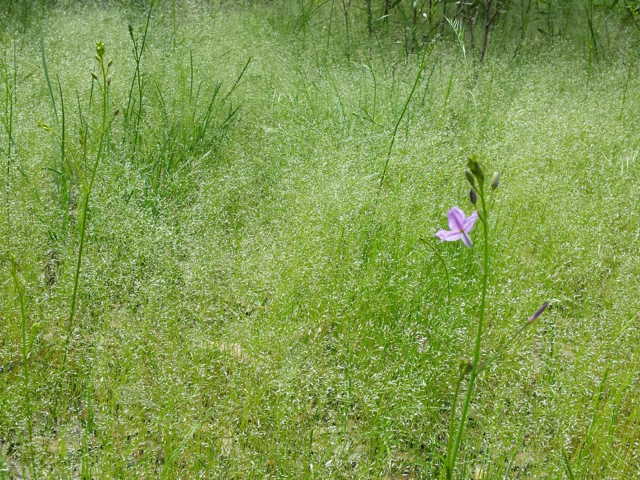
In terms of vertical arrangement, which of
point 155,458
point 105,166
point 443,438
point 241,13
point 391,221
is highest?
point 241,13

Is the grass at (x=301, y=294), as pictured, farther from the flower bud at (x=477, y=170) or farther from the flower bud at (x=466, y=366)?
the flower bud at (x=477, y=170)

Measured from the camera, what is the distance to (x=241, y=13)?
463 cm

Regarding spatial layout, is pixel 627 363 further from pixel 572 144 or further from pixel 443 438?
pixel 572 144

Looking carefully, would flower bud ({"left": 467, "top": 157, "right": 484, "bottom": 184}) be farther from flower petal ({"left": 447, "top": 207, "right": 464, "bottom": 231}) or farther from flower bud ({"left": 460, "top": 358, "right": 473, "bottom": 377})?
flower bud ({"left": 460, "top": 358, "right": 473, "bottom": 377})

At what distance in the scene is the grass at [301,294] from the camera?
129 centimetres

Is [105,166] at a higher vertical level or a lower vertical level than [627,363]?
higher

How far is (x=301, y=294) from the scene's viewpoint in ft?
5.50

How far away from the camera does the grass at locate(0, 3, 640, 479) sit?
4.23 ft

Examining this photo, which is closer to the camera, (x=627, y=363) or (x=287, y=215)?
(x=627, y=363)

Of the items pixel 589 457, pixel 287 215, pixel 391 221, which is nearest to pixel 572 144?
pixel 391 221

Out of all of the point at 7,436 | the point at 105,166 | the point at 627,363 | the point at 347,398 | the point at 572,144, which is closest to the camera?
the point at 7,436

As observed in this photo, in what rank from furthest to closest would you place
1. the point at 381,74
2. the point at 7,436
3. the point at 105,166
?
the point at 381,74, the point at 105,166, the point at 7,436

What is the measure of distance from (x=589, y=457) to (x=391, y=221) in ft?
3.04

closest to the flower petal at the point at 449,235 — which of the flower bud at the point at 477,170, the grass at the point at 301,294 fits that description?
the flower bud at the point at 477,170
